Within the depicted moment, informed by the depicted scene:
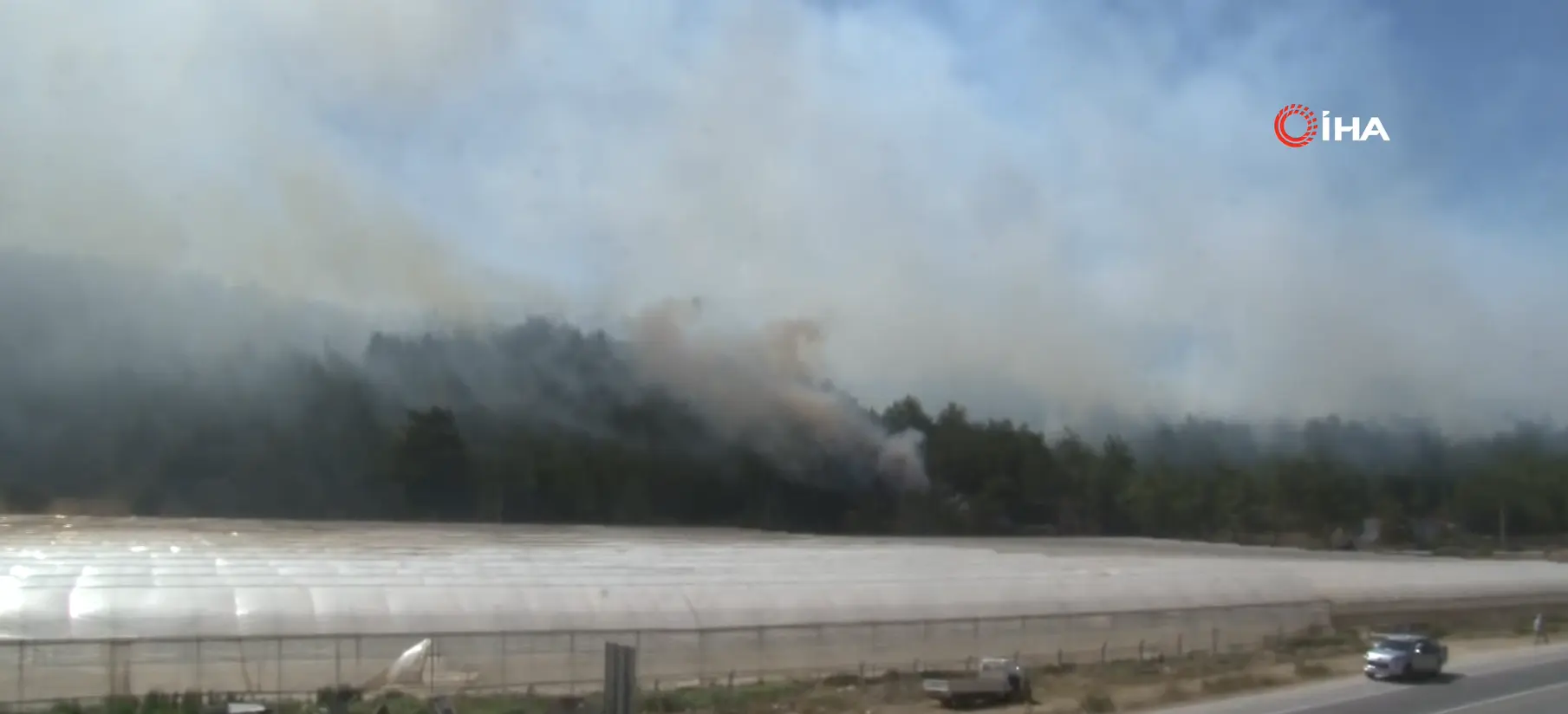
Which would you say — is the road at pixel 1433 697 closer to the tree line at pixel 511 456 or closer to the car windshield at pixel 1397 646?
the car windshield at pixel 1397 646

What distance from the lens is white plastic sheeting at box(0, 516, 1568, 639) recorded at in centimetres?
3228

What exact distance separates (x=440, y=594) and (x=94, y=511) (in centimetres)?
3244

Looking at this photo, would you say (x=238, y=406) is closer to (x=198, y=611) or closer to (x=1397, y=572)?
(x=198, y=611)

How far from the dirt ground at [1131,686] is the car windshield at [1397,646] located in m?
1.90

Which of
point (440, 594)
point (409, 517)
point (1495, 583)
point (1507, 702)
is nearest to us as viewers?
point (1507, 702)

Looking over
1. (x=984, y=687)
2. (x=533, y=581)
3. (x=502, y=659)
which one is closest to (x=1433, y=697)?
(x=984, y=687)

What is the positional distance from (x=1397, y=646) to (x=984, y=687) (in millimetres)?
11843

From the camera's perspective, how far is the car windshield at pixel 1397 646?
37125 millimetres

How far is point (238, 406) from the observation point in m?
71.8

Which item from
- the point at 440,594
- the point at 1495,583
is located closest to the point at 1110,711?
the point at 440,594

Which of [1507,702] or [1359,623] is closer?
[1507,702]

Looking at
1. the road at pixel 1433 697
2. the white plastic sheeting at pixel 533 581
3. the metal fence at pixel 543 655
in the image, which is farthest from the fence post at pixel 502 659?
the road at pixel 1433 697

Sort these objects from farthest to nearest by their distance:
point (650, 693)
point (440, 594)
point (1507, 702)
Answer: point (440, 594) → point (650, 693) → point (1507, 702)

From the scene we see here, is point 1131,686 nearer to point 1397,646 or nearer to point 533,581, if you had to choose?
point 1397,646
